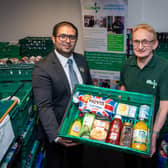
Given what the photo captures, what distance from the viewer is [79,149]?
2.47 metres

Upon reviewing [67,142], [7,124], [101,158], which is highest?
[7,124]

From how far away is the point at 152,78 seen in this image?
1832mm

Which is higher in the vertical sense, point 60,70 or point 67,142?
point 60,70

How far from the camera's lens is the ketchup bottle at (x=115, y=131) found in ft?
5.17

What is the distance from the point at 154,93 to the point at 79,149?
46.1 inches

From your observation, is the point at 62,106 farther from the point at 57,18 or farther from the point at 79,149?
the point at 57,18

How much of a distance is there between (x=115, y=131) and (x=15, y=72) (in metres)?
1.53

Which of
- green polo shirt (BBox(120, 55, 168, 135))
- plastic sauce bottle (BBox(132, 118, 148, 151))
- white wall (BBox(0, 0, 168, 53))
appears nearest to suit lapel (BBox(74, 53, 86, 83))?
green polo shirt (BBox(120, 55, 168, 135))

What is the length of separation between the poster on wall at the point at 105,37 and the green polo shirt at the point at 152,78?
1502 millimetres

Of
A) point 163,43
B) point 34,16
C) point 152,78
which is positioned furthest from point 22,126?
point 34,16

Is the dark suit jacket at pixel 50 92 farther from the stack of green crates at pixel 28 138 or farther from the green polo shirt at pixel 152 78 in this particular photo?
the green polo shirt at pixel 152 78

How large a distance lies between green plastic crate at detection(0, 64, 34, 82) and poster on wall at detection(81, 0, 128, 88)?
140 centimetres

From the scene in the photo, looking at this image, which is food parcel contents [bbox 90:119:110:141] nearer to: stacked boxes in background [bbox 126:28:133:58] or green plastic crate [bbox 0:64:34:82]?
green plastic crate [bbox 0:64:34:82]

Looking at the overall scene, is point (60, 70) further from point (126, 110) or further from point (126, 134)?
point (126, 134)
